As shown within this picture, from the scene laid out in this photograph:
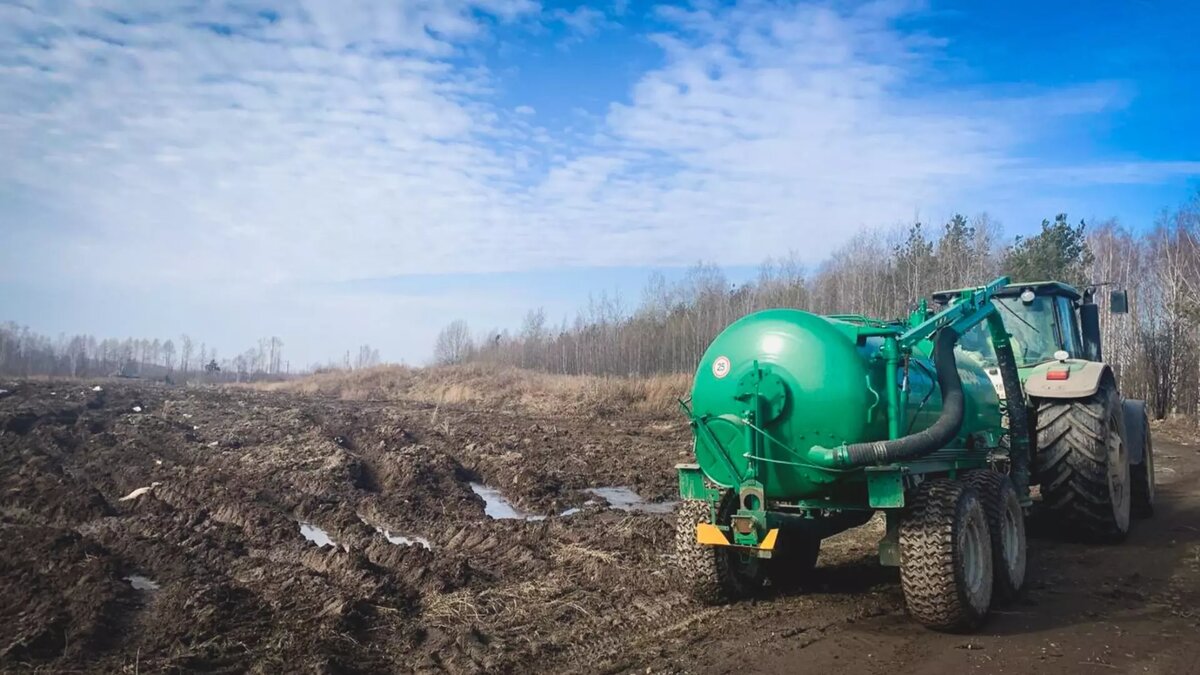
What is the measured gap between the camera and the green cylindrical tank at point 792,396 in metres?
5.57

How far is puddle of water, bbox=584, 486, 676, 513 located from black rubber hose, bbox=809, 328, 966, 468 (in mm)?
5534

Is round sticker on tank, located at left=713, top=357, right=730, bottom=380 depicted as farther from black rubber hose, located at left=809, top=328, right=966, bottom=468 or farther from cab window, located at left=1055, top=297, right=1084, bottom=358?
cab window, located at left=1055, top=297, right=1084, bottom=358

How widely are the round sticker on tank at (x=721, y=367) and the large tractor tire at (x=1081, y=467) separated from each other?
4200mm

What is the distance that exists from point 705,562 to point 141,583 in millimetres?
5128

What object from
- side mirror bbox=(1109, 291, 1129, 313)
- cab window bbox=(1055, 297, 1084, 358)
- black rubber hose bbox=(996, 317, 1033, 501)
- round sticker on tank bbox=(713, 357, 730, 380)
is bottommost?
black rubber hose bbox=(996, 317, 1033, 501)

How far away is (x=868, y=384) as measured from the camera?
5.57 metres

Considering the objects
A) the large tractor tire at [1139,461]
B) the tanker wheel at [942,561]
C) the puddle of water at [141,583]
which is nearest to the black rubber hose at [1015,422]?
the tanker wheel at [942,561]

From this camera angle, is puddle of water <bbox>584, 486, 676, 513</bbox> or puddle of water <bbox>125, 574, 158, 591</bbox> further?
puddle of water <bbox>584, 486, 676, 513</bbox>

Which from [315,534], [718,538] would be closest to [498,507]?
[315,534]

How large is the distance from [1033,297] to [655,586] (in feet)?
17.2

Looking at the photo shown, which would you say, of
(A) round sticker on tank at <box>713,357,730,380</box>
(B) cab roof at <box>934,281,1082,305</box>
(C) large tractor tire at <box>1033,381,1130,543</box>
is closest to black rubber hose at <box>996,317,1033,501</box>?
(C) large tractor tire at <box>1033,381,1130,543</box>

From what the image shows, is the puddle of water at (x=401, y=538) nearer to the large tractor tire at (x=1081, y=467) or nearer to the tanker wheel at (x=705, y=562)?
the tanker wheel at (x=705, y=562)

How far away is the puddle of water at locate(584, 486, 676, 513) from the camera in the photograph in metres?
11.7

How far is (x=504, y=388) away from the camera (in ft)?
111
